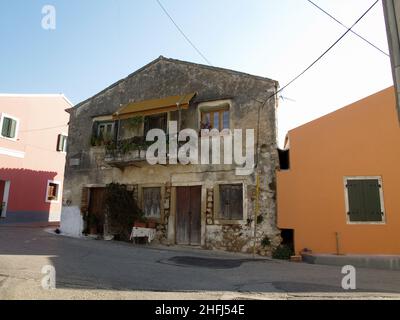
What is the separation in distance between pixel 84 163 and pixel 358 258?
11734 millimetres

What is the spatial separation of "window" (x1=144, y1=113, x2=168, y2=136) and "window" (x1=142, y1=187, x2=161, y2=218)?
2.50 metres

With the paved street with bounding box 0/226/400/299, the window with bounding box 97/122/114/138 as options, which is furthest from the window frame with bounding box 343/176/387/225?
the window with bounding box 97/122/114/138

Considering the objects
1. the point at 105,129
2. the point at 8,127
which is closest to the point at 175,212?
the point at 105,129

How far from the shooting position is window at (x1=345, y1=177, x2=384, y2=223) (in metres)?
9.46

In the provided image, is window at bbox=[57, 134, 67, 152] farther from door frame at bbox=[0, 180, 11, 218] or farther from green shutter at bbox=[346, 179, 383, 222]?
green shutter at bbox=[346, 179, 383, 222]

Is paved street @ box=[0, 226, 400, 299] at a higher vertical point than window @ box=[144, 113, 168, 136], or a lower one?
lower

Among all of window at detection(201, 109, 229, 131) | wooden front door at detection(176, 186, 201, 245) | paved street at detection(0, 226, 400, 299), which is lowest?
paved street at detection(0, 226, 400, 299)

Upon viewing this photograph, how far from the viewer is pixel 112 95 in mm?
15359

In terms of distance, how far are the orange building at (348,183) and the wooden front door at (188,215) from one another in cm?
320

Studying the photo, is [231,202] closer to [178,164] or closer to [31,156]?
[178,164]

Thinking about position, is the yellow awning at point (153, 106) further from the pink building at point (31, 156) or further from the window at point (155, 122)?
the pink building at point (31, 156)

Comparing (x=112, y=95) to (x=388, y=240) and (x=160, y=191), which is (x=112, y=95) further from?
(x=388, y=240)

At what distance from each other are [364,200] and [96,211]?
10718 millimetres
